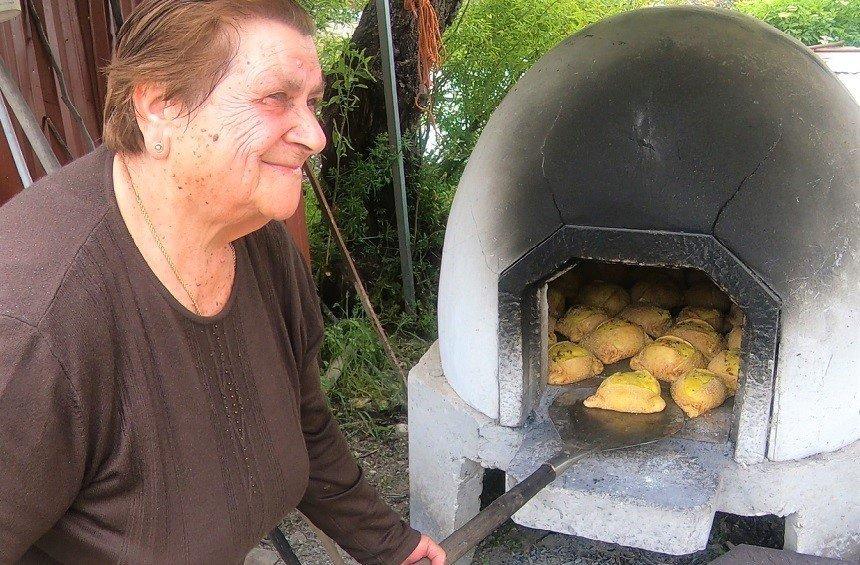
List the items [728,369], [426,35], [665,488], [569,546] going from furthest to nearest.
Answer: [426,35] → [569,546] → [728,369] → [665,488]

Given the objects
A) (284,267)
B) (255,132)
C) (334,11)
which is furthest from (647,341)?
(334,11)

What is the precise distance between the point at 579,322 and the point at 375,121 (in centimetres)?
204

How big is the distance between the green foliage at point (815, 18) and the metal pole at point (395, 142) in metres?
9.06

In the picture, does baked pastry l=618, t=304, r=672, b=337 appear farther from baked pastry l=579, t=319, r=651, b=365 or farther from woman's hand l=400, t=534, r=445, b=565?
woman's hand l=400, t=534, r=445, b=565

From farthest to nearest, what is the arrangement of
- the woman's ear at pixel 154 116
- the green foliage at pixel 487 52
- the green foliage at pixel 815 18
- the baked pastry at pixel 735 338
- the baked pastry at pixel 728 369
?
the green foliage at pixel 815 18 < the green foliage at pixel 487 52 < the baked pastry at pixel 735 338 < the baked pastry at pixel 728 369 < the woman's ear at pixel 154 116

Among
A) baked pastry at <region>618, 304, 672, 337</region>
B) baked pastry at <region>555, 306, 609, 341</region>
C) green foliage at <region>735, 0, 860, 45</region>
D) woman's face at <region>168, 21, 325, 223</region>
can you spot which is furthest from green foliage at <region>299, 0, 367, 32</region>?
green foliage at <region>735, 0, 860, 45</region>

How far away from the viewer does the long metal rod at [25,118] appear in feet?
4.80

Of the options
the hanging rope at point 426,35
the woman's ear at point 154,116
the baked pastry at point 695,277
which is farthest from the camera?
the hanging rope at point 426,35

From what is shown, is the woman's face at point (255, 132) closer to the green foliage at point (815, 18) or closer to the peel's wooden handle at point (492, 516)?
the peel's wooden handle at point (492, 516)

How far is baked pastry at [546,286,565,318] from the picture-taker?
109 inches

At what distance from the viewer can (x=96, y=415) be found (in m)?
1.06

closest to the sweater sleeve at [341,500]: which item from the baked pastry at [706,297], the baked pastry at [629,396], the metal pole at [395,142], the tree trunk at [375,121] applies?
the baked pastry at [629,396]

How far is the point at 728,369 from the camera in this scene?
2338 mm

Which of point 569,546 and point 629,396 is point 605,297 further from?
point 569,546
